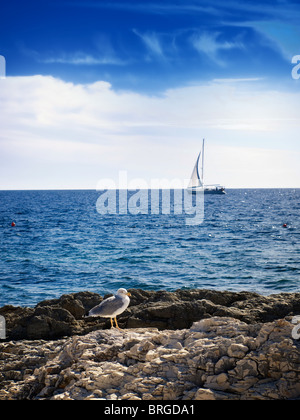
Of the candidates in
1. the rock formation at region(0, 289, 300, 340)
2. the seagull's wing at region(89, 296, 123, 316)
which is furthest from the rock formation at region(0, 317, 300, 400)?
the rock formation at region(0, 289, 300, 340)

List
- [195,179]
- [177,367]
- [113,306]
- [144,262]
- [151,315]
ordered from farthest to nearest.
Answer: [195,179]
[144,262]
[151,315]
[113,306]
[177,367]

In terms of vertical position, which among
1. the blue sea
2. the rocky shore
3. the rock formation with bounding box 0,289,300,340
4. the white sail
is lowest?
the blue sea

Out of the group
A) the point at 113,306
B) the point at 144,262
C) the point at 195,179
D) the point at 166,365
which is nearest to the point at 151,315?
the point at 113,306

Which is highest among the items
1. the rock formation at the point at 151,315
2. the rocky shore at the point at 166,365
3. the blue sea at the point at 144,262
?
the rocky shore at the point at 166,365

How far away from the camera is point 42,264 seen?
21.8 meters

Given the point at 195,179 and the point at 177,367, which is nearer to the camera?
the point at 177,367

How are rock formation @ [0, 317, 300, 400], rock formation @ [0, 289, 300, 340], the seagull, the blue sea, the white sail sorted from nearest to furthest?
1. rock formation @ [0, 317, 300, 400]
2. the seagull
3. rock formation @ [0, 289, 300, 340]
4. the blue sea
5. the white sail

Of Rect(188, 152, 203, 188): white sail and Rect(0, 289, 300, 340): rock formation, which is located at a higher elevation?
Rect(188, 152, 203, 188): white sail

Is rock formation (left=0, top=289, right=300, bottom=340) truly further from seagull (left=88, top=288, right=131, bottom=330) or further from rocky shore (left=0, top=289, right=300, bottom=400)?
seagull (left=88, top=288, right=131, bottom=330)

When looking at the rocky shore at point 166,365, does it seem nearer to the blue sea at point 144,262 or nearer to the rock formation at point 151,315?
the rock formation at point 151,315

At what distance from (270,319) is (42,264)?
15291mm

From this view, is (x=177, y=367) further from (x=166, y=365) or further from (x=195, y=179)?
(x=195, y=179)

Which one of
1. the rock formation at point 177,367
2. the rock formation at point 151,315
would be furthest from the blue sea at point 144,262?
the rock formation at point 177,367

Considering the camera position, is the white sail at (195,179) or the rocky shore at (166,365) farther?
the white sail at (195,179)
